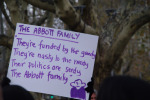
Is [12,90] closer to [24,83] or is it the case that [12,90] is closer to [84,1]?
[24,83]

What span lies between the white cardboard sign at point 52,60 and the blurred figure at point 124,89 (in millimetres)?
1886

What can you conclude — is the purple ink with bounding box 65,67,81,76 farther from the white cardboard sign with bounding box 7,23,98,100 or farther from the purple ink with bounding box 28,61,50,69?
the purple ink with bounding box 28,61,50,69

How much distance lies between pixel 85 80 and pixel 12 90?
1.72 metres

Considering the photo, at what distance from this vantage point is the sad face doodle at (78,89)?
351 cm

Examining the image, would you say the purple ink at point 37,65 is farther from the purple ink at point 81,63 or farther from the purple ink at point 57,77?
the purple ink at point 81,63

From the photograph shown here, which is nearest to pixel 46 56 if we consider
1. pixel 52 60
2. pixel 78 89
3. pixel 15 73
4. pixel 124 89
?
pixel 52 60

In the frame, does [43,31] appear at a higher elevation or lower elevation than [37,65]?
higher

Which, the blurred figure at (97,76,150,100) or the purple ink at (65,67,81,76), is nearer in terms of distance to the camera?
the blurred figure at (97,76,150,100)

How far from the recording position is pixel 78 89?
3.52m

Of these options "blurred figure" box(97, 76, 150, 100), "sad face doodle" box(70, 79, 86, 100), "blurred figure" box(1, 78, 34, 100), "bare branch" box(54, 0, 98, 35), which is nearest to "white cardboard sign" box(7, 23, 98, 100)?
"sad face doodle" box(70, 79, 86, 100)

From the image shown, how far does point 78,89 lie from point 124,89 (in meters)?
1.98

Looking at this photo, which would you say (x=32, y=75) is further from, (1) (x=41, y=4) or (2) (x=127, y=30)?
(2) (x=127, y=30)

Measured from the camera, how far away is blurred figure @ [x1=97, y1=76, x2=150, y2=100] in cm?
154

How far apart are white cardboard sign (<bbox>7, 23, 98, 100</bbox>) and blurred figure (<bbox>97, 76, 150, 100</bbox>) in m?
1.89
